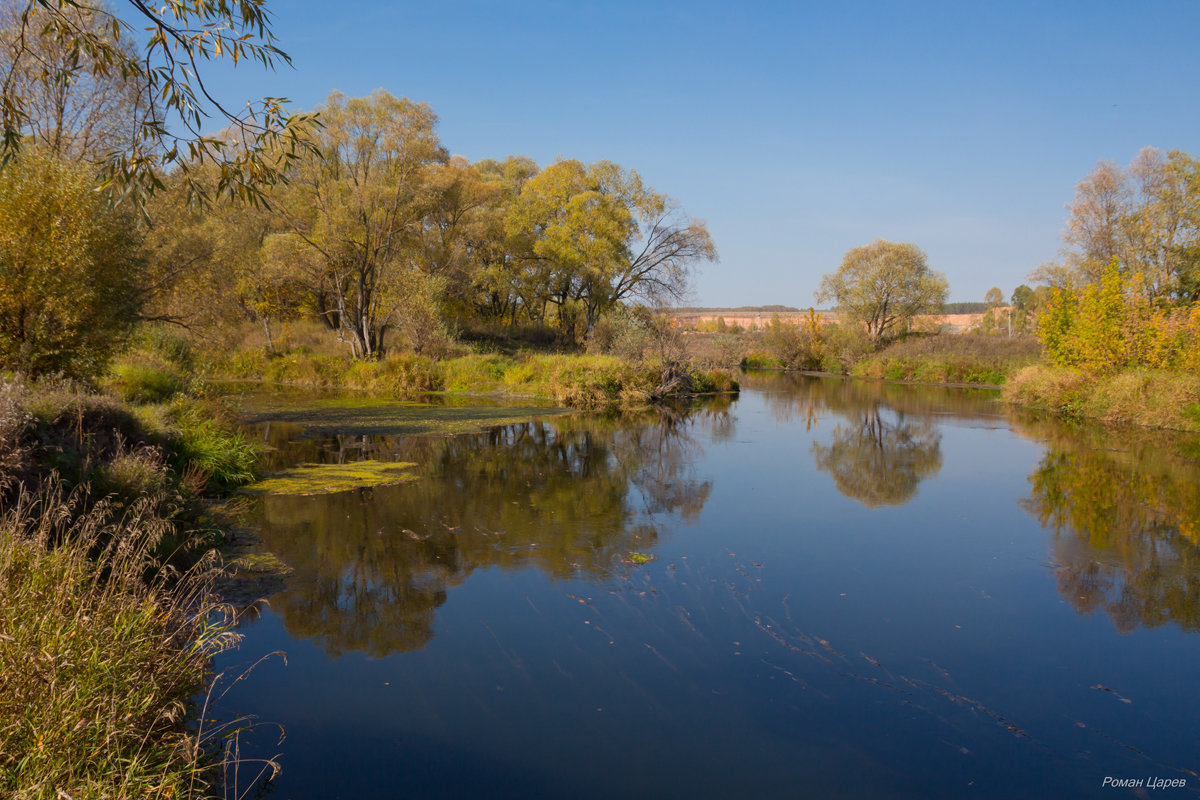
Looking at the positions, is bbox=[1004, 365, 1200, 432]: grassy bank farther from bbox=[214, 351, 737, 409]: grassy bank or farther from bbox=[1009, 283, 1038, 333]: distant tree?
bbox=[1009, 283, 1038, 333]: distant tree

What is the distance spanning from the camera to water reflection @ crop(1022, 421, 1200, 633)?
662cm

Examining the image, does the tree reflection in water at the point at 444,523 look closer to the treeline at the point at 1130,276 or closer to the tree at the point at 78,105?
the tree at the point at 78,105

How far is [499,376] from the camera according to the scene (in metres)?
27.5

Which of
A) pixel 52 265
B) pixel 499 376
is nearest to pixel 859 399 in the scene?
pixel 499 376

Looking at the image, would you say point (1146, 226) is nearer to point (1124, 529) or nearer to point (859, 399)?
point (859, 399)

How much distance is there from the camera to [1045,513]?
996 centimetres

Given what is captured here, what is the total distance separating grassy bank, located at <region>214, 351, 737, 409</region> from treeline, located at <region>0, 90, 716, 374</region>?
173 cm

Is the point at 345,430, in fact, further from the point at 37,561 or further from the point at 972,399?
the point at 972,399

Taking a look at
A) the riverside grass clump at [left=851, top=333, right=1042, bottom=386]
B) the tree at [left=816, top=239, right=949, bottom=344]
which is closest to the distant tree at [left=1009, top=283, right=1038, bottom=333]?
the tree at [left=816, top=239, right=949, bottom=344]

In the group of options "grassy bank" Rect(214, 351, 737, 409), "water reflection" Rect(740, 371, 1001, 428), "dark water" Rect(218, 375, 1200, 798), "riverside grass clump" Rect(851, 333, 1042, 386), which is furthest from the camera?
"riverside grass clump" Rect(851, 333, 1042, 386)

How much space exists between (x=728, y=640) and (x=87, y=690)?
14.2ft

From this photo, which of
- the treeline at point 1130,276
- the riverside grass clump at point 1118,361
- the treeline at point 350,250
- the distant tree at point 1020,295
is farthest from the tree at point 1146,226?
the distant tree at point 1020,295

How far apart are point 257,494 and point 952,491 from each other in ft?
36.1

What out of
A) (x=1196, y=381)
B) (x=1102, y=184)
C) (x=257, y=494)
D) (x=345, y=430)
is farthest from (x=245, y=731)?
(x=1102, y=184)
